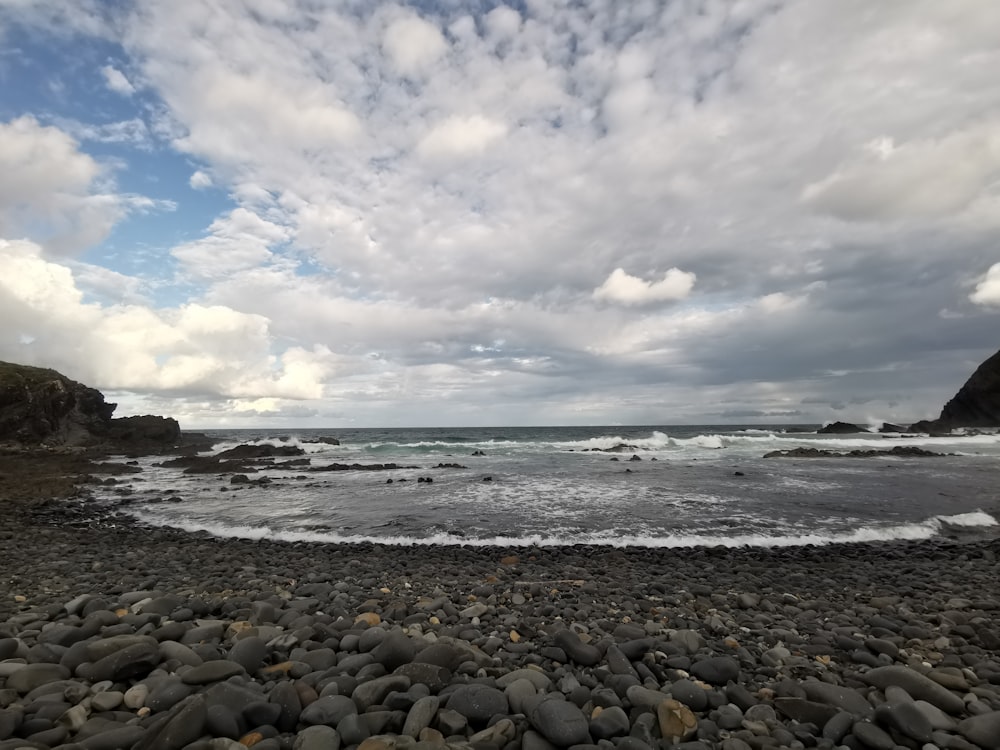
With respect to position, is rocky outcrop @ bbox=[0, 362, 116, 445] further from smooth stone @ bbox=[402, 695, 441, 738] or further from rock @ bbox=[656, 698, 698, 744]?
rock @ bbox=[656, 698, 698, 744]

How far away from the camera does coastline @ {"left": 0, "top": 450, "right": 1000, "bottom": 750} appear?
3.34 meters

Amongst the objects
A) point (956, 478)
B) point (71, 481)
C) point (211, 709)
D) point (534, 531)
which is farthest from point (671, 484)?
point (71, 481)

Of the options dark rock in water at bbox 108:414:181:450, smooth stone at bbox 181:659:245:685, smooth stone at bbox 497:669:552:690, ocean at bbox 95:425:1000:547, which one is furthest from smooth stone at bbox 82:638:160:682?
dark rock in water at bbox 108:414:181:450

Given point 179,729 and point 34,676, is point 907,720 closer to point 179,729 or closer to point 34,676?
point 179,729

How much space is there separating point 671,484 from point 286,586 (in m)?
16.6

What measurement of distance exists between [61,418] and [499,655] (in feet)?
152

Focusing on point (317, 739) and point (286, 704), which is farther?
point (286, 704)

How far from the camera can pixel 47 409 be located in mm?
35969

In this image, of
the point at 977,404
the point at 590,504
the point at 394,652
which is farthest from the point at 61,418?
the point at 977,404

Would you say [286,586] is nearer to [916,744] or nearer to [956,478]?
[916,744]

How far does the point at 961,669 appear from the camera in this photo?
14.7 ft

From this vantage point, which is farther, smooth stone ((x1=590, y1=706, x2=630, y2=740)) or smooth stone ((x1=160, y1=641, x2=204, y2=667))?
smooth stone ((x1=160, y1=641, x2=204, y2=667))

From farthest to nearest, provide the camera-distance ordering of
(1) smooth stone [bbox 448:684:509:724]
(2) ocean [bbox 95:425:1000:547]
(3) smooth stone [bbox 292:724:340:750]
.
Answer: (2) ocean [bbox 95:425:1000:547] < (1) smooth stone [bbox 448:684:509:724] < (3) smooth stone [bbox 292:724:340:750]

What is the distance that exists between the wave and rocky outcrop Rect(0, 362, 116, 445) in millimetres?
31276
